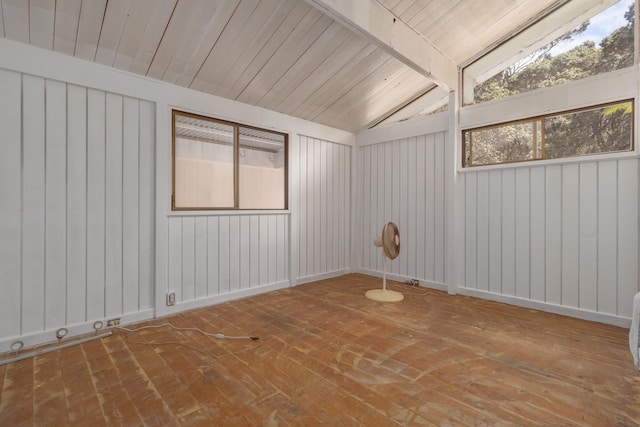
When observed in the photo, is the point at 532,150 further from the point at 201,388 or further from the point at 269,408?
the point at 201,388

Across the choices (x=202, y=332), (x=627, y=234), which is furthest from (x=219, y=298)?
(x=627, y=234)

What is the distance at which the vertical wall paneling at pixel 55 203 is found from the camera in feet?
8.08

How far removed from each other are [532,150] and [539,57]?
3.46ft

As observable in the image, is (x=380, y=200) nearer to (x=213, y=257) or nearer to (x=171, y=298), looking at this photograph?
(x=213, y=257)

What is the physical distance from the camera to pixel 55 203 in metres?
2.49

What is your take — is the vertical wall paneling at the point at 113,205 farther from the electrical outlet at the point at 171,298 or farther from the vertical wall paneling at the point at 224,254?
the vertical wall paneling at the point at 224,254

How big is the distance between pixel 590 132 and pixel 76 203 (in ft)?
16.5

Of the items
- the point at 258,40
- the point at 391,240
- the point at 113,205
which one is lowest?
the point at 391,240

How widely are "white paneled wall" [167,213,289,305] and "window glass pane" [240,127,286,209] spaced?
0.20m

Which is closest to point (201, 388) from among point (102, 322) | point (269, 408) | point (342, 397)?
point (269, 408)

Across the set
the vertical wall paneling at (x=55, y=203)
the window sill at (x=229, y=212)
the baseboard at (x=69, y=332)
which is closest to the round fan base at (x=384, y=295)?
the window sill at (x=229, y=212)

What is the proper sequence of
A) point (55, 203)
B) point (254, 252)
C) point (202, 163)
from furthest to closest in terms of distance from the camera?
point (254, 252)
point (202, 163)
point (55, 203)

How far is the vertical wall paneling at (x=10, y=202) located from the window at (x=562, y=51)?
4.80 meters

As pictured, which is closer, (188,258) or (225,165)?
(188,258)
